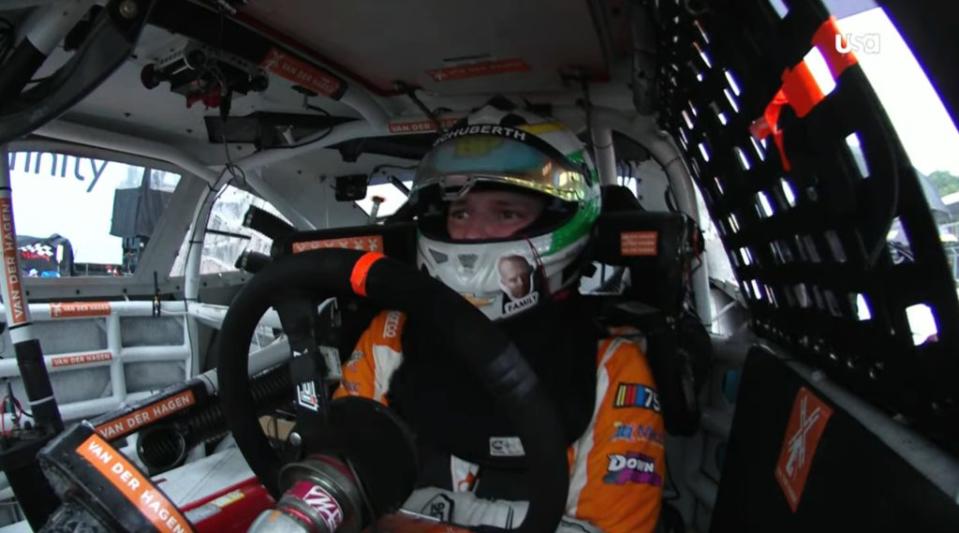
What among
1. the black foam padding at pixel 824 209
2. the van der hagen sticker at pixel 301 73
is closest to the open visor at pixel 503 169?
the black foam padding at pixel 824 209

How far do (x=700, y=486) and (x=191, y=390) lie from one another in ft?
4.86

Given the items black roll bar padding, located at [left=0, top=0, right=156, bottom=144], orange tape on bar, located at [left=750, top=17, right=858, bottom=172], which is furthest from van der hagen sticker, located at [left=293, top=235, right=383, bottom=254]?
orange tape on bar, located at [left=750, top=17, right=858, bottom=172]

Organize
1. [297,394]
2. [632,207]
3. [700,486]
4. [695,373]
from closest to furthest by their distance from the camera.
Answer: [297,394] < [695,373] < [700,486] < [632,207]

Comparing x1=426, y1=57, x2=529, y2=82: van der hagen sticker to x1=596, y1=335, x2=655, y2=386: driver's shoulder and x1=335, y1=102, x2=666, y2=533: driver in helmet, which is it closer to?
x1=335, y1=102, x2=666, y2=533: driver in helmet

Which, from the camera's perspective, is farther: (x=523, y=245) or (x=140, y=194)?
(x=140, y=194)

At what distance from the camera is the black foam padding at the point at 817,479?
2.18 feet

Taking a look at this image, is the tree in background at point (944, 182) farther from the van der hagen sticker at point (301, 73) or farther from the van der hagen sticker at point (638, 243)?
the van der hagen sticker at point (301, 73)

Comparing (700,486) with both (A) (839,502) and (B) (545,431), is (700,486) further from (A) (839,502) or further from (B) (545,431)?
(B) (545,431)

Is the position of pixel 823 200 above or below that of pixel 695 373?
above

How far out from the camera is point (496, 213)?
1576mm

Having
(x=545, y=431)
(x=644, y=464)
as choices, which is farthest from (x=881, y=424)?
(x=644, y=464)

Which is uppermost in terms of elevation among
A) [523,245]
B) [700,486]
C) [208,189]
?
[208,189]

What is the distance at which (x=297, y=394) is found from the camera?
986mm

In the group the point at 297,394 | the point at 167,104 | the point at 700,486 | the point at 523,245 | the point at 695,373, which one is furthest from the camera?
the point at 167,104
